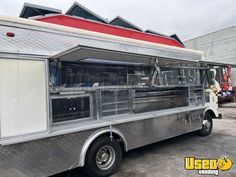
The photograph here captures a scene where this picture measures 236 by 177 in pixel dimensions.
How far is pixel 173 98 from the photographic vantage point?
17.1 feet

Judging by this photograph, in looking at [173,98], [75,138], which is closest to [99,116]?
[75,138]

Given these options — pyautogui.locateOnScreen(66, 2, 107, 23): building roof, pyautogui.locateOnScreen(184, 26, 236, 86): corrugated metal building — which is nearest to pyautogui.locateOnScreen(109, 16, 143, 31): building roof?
pyautogui.locateOnScreen(66, 2, 107, 23): building roof

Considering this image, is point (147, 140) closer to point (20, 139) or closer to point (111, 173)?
point (111, 173)

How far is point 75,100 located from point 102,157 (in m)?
1.11

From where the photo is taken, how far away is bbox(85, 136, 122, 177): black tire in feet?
10.6

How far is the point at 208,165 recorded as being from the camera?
3826mm

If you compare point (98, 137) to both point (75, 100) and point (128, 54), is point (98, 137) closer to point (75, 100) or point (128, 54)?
point (75, 100)

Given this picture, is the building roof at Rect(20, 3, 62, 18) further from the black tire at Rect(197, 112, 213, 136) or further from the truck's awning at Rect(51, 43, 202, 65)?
the black tire at Rect(197, 112, 213, 136)

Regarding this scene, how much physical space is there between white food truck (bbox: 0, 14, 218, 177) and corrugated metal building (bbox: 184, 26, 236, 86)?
13113 mm

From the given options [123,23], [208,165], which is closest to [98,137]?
[208,165]

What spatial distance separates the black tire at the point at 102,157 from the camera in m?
3.22

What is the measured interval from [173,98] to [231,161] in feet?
6.30

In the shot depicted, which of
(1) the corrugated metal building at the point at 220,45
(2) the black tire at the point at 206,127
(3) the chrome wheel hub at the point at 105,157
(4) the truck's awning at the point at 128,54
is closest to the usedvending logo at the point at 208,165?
(3) the chrome wheel hub at the point at 105,157

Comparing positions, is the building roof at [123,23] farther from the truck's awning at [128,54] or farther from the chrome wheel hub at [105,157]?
the chrome wheel hub at [105,157]
